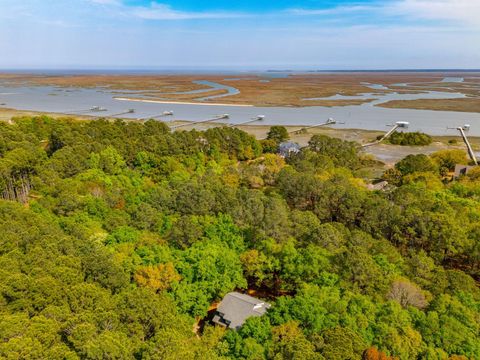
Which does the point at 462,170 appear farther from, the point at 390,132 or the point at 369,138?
the point at 390,132

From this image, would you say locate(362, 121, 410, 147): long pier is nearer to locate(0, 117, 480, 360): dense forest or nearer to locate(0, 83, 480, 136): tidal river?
locate(0, 83, 480, 136): tidal river

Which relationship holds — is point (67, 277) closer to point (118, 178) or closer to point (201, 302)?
point (201, 302)

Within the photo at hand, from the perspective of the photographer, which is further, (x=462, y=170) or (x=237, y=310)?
(x=462, y=170)

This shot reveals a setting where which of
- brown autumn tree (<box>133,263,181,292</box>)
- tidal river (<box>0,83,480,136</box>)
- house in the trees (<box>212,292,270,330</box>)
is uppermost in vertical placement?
tidal river (<box>0,83,480,136</box>)

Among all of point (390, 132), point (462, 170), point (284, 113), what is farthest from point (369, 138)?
point (284, 113)

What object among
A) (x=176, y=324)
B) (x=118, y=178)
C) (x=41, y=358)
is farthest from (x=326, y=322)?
(x=118, y=178)

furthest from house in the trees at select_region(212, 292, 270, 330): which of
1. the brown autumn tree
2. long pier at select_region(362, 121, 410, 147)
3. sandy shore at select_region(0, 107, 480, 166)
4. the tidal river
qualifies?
the tidal river
